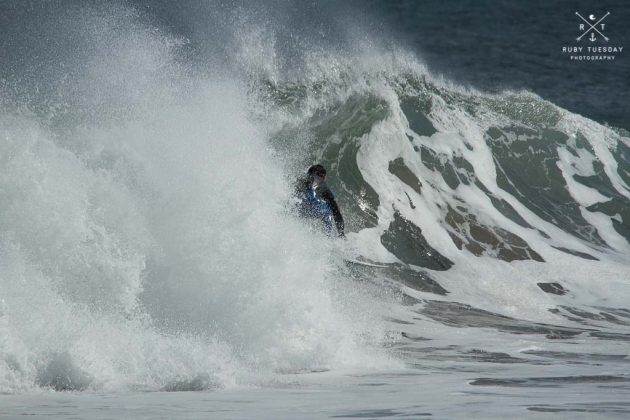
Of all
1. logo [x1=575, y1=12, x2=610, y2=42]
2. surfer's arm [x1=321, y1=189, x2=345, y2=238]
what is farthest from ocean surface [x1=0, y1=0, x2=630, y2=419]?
logo [x1=575, y1=12, x2=610, y2=42]

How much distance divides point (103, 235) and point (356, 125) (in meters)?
10.5

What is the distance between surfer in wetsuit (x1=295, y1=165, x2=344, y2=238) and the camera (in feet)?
39.7

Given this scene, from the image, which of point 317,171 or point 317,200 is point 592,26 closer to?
point 317,171

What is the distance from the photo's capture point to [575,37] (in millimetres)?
49969

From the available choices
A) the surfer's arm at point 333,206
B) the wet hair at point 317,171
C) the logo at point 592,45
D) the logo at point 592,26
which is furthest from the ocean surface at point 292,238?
the logo at point 592,26

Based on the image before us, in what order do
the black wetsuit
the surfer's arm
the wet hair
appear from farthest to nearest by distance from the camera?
the wet hair < the surfer's arm < the black wetsuit

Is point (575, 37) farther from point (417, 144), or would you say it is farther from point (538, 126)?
point (417, 144)

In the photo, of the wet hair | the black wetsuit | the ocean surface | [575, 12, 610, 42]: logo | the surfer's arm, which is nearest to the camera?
the ocean surface

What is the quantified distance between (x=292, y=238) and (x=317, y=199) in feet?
10.2

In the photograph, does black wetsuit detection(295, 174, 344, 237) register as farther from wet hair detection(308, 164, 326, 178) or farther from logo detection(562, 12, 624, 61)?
logo detection(562, 12, 624, 61)

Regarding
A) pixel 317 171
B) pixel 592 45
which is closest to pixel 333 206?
pixel 317 171

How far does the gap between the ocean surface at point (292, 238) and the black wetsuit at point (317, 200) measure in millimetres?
901

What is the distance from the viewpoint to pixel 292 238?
9164mm

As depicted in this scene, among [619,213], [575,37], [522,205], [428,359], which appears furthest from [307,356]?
[575,37]
